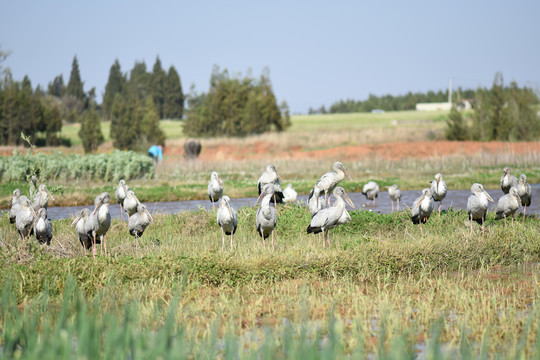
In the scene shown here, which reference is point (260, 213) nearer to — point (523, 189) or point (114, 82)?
point (523, 189)

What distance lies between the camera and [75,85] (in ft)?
352

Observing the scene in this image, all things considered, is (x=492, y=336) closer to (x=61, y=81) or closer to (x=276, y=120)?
(x=276, y=120)

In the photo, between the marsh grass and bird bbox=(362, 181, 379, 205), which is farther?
bird bbox=(362, 181, 379, 205)

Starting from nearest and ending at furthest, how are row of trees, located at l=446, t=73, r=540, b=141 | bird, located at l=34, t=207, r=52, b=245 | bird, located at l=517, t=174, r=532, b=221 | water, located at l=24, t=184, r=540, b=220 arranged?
bird, located at l=34, t=207, r=52, b=245 → bird, located at l=517, t=174, r=532, b=221 → water, located at l=24, t=184, r=540, b=220 → row of trees, located at l=446, t=73, r=540, b=141

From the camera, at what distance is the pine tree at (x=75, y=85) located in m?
107

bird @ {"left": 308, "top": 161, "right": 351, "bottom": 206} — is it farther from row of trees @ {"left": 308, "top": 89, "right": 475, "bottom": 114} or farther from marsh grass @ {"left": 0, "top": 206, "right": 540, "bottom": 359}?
row of trees @ {"left": 308, "top": 89, "right": 475, "bottom": 114}

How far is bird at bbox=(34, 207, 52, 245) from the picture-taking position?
32.7 feet

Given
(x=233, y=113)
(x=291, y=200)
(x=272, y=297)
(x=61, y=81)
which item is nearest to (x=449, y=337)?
(x=272, y=297)

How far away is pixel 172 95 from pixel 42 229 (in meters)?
95.9

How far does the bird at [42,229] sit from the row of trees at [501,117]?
41901 millimetres

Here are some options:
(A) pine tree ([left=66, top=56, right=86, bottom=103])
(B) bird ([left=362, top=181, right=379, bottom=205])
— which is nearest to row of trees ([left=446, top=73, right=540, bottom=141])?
(B) bird ([left=362, top=181, right=379, bottom=205])

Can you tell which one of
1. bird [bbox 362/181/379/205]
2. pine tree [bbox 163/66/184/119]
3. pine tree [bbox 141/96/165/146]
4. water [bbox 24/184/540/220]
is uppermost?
pine tree [bbox 163/66/184/119]

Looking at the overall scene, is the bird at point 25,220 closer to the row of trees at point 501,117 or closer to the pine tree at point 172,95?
the row of trees at point 501,117

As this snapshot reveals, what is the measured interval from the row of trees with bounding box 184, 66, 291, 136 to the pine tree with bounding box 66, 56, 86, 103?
133ft
